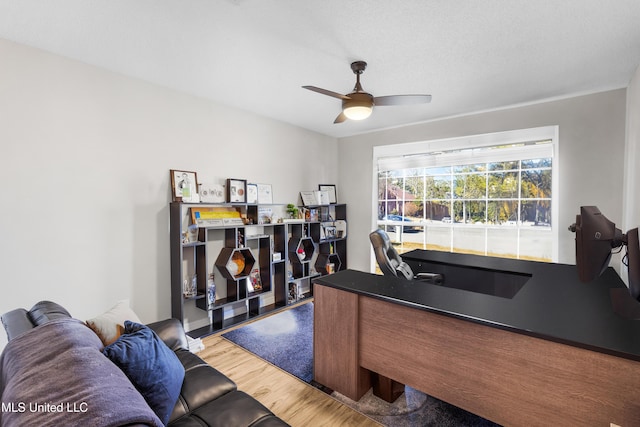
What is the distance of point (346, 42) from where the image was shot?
2.13 metres

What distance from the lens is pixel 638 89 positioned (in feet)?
8.09

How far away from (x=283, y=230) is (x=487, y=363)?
9.34ft

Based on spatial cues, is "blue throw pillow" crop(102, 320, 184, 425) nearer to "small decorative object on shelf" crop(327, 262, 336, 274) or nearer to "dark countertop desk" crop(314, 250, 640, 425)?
"dark countertop desk" crop(314, 250, 640, 425)

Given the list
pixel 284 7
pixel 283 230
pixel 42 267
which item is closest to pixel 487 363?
pixel 284 7

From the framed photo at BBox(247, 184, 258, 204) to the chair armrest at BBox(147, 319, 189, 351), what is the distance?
195 centimetres

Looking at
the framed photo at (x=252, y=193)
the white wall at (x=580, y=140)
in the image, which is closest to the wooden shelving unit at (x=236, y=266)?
the framed photo at (x=252, y=193)

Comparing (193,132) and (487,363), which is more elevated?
(193,132)

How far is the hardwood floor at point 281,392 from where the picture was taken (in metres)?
1.87

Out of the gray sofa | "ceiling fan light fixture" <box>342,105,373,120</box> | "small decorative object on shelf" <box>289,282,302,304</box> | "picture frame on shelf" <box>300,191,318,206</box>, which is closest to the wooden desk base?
the gray sofa

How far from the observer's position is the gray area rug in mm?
1864

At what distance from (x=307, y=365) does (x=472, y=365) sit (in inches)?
56.6

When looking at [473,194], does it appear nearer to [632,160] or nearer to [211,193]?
[632,160]

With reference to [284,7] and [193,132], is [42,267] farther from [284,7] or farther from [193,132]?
[284,7]

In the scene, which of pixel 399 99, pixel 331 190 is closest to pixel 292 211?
pixel 331 190
